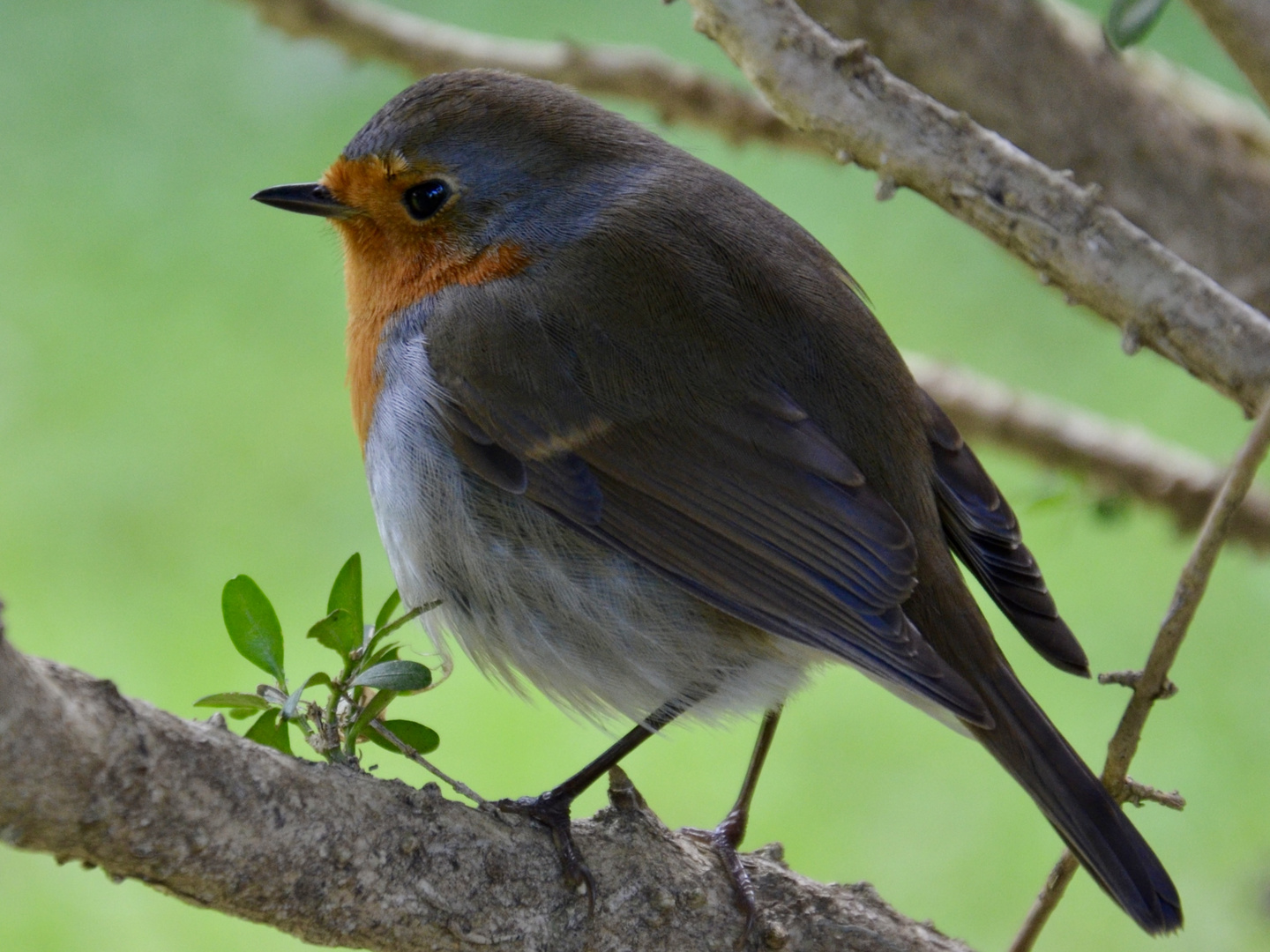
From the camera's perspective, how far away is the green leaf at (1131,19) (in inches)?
99.0

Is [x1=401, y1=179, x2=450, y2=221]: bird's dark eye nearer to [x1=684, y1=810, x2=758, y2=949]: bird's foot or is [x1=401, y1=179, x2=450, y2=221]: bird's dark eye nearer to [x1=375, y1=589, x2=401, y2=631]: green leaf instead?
[x1=375, y1=589, x2=401, y2=631]: green leaf

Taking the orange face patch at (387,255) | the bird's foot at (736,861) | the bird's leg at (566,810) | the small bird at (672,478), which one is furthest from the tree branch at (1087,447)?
the bird's leg at (566,810)

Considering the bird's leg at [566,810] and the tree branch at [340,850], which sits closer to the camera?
the tree branch at [340,850]

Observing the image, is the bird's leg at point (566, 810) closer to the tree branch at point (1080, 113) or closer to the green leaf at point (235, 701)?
the green leaf at point (235, 701)

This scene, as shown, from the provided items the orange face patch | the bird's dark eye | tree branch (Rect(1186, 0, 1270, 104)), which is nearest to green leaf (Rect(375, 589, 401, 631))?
the orange face patch

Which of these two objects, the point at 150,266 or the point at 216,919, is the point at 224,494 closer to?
the point at 150,266

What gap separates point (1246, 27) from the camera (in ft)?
9.18

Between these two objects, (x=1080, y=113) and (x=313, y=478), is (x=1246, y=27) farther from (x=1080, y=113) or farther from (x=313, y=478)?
(x=313, y=478)

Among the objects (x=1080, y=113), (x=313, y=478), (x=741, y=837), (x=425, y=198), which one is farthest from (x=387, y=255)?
(x=313, y=478)

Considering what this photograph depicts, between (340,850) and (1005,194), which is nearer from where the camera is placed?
(340,850)

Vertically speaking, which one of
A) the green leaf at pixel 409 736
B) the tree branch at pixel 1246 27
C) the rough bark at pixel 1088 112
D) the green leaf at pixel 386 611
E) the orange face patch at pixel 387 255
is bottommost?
the green leaf at pixel 409 736

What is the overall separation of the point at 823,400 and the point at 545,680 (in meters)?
0.66

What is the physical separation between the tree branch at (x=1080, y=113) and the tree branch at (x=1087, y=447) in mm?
621

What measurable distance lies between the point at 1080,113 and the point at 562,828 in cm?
217
